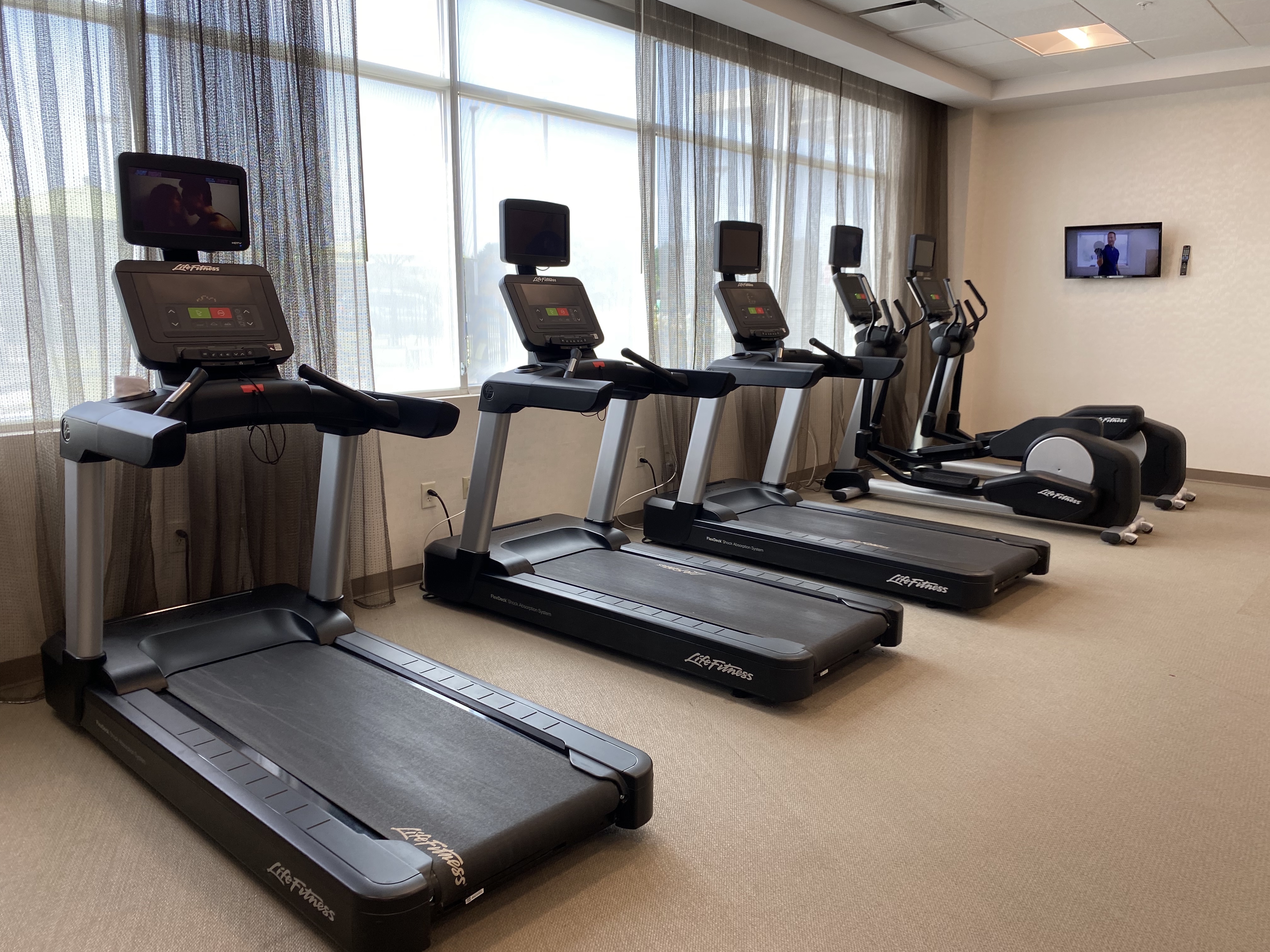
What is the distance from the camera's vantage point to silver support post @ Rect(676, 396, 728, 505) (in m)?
4.56

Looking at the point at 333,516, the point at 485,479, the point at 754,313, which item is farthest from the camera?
the point at 754,313

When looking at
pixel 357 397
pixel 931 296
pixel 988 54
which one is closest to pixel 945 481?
pixel 931 296

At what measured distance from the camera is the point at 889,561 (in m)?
4.02

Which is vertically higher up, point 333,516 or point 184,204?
point 184,204

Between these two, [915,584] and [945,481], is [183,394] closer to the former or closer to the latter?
[915,584]

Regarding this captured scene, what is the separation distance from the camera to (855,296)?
223 inches

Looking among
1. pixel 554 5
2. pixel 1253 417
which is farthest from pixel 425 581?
pixel 1253 417

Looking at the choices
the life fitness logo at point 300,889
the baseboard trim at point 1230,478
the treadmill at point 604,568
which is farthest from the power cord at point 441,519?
the baseboard trim at point 1230,478

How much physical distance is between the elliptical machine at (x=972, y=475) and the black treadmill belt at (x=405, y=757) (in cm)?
369

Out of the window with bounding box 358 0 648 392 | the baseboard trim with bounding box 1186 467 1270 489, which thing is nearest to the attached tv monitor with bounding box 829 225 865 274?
the window with bounding box 358 0 648 392

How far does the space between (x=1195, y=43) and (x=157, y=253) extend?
608cm

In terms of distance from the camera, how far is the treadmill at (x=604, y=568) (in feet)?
10.2

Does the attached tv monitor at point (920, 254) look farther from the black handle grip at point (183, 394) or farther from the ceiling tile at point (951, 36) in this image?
the black handle grip at point (183, 394)

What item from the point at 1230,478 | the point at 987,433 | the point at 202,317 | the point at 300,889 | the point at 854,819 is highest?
the point at 202,317
